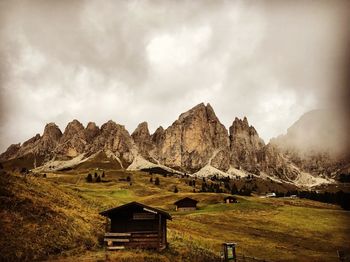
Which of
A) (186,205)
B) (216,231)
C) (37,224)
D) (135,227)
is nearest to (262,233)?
(216,231)

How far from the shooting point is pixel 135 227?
119 feet

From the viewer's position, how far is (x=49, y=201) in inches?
1559

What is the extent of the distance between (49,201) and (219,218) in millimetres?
47141

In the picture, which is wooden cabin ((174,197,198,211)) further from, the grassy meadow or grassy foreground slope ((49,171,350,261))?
the grassy meadow

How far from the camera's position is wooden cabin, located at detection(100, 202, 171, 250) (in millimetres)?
35000

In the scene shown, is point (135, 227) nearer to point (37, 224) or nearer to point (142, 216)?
point (142, 216)

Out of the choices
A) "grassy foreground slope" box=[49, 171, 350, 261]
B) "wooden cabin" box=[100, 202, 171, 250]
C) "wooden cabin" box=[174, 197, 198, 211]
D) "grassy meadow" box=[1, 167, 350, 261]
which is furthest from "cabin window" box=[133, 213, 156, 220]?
"wooden cabin" box=[174, 197, 198, 211]

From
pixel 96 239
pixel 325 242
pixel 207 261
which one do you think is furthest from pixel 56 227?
pixel 325 242

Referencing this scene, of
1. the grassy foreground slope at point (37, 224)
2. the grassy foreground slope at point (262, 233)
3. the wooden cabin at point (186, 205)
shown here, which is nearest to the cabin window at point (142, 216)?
the grassy foreground slope at point (262, 233)

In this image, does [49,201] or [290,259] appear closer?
[49,201]

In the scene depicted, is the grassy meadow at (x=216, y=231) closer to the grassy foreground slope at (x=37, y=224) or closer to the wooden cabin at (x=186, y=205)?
the grassy foreground slope at (x=37, y=224)

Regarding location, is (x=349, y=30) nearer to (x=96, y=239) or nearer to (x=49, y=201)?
(x=96, y=239)

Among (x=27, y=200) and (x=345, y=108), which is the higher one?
(x=345, y=108)

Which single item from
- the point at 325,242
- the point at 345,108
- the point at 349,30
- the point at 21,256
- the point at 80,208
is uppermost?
the point at 349,30
